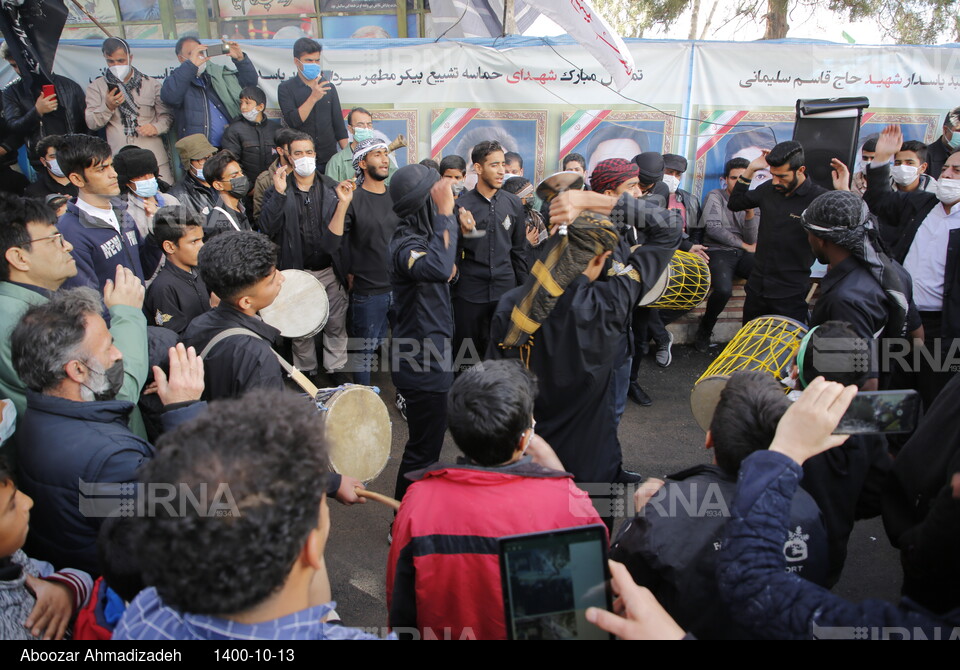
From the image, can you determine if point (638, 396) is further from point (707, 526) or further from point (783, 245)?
point (707, 526)

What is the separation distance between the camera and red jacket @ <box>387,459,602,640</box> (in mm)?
1804

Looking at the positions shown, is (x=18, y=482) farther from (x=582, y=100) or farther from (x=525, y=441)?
(x=582, y=100)

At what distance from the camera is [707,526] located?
1.71 metres

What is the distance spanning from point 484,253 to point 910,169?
3.90m

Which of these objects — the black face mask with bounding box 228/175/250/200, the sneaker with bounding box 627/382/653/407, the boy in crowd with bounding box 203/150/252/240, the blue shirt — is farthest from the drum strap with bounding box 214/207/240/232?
the blue shirt

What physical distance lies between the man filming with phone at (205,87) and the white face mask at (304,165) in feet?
6.18

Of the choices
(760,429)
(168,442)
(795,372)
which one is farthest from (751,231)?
(168,442)

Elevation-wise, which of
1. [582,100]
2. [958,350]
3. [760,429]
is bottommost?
[958,350]

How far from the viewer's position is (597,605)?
4.45ft

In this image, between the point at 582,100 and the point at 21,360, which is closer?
the point at 21,360

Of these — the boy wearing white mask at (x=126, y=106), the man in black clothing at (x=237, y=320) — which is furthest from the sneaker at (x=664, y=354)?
the boy wearing white mask at (x=126, y=106)

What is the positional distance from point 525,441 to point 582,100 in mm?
6505

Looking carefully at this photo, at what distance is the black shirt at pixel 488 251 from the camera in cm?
491

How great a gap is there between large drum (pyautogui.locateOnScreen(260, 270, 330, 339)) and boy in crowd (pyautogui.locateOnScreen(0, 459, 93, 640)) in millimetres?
2727
